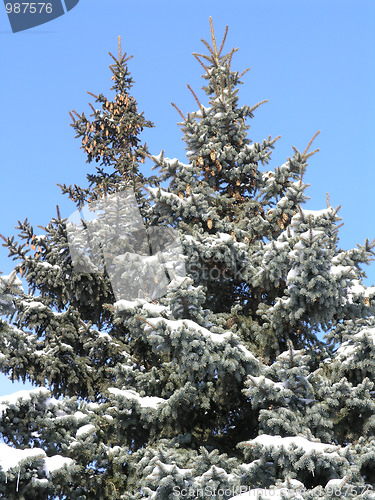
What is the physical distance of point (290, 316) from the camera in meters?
7.77

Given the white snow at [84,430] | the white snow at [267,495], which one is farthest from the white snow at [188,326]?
the white snow at [267,495]

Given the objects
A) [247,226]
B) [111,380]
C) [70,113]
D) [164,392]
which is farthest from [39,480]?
[70,113]

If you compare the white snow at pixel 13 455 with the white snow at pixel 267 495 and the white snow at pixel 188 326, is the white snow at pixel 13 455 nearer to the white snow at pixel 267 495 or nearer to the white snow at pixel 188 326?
the white snow at pixel 188 326

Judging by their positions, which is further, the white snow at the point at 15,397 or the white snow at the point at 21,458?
the white snow at the point at 15,397

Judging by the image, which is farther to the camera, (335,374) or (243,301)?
(243,301)

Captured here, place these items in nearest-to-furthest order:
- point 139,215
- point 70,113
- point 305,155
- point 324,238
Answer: point 324,238, point 305,155, point 139,215, point 70,113

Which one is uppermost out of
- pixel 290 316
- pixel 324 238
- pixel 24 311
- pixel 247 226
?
pixel 247 226

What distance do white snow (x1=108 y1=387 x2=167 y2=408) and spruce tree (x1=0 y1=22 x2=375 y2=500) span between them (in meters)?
0.04

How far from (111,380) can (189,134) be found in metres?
4.43

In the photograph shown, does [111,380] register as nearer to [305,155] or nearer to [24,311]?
[24,311]

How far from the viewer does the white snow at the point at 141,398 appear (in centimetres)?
755

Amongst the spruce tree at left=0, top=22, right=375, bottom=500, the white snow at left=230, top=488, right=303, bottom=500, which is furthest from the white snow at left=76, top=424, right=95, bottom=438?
the white snow at left=230, top=488, right=303, bottom=500

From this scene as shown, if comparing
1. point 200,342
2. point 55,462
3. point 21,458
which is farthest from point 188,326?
point 21,458

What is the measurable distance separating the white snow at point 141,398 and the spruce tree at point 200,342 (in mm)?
40
